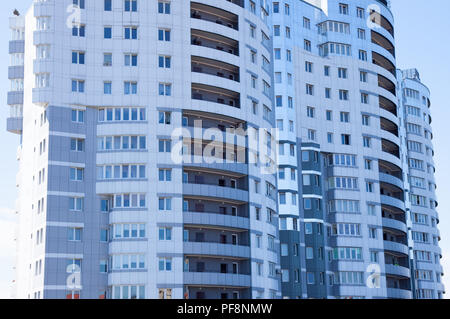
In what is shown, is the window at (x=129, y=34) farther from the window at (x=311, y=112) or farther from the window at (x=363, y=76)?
the window at (x=363, y=76)

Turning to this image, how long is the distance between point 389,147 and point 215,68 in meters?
43.9

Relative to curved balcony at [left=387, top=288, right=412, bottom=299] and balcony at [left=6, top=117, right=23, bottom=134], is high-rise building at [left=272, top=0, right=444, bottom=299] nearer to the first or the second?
curved balcony at [left=387, top=288, right=412, bottom=299]

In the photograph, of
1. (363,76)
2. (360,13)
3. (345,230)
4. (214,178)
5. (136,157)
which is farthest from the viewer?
(360,13)

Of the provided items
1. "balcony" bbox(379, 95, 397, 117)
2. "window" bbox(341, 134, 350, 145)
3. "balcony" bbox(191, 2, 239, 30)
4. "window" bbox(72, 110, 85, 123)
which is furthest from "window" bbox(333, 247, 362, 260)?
"window" bbox(72, 110, 85, 123)

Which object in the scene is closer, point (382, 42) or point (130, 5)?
point (130, 5)

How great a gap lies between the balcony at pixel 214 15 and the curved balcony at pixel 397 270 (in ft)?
156

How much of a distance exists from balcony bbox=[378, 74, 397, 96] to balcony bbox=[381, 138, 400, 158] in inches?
445

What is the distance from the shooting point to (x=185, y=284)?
8831 centimetres

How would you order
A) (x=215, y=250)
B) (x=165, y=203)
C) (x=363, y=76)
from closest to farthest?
1. (x=165, y=203)
2. (x=215, y=250)
3. (x=363, y=76)

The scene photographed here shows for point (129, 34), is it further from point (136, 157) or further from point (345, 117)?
point (345, 117)

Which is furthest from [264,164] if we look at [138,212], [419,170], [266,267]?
[419,170]

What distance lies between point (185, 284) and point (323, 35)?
5766 centimetres

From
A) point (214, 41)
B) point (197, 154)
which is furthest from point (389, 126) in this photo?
point (197, 154)

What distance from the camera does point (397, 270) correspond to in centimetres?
12112
